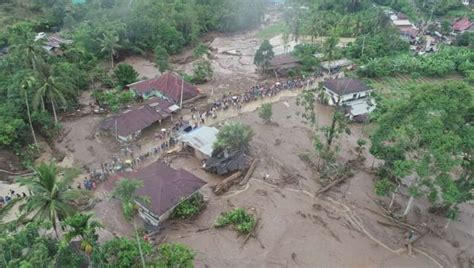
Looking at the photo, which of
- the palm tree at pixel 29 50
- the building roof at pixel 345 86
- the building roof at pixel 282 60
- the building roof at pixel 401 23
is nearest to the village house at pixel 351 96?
the building roof at pixel 345 86

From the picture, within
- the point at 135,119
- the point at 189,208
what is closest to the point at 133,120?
the point at 135,119

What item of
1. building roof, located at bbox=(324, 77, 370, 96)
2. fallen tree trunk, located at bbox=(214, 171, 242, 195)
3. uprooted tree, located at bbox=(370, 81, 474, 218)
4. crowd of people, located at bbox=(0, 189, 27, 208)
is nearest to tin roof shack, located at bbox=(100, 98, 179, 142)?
crowd of people, located at bbox=(0, 189, 27, 208)

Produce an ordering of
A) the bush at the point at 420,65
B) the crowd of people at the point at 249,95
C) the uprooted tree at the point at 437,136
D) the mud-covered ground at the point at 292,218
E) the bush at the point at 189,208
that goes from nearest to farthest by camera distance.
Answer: the uprooted tree at the point at 437,136
the mud-covered ground at the point at 292,218
the bush at the point at 189,208
the crowd of people at the point at 249,95
the bush at the point at 420,65

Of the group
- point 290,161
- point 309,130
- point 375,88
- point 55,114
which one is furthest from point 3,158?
point 375,88

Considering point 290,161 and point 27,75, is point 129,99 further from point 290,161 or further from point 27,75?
point 290,161

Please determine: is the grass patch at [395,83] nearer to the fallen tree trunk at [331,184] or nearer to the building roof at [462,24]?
the fallen tree trunk at [331,184]

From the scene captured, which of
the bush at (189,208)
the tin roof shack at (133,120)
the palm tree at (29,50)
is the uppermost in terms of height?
the palm tree at (29,50)

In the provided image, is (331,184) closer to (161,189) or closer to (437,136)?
(437,136)
